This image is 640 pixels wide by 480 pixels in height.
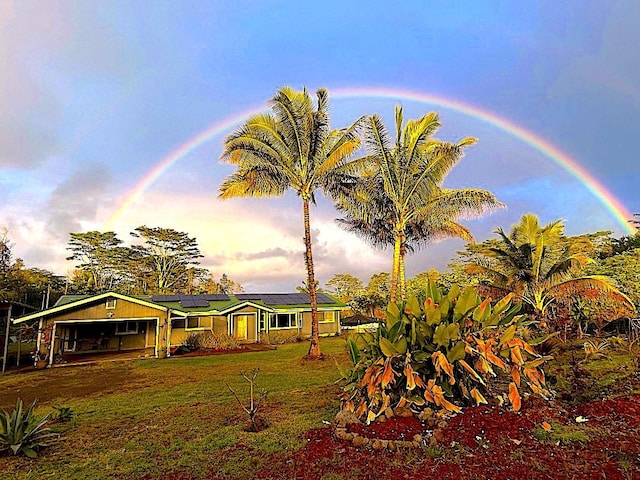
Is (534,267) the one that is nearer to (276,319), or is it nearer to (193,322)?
(276,319)

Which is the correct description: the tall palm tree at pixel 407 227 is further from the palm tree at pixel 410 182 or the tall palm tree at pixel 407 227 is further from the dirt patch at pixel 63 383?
the dirt patch at pixel 63 383

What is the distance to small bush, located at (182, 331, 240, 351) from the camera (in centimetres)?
2183

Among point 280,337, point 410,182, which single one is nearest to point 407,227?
point 410,182

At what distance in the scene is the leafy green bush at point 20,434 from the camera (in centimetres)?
560

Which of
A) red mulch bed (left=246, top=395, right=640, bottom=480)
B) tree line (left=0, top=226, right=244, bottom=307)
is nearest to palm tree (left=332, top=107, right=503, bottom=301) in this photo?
red mulch bed (left=246, top=395, right=640, bottom=480)

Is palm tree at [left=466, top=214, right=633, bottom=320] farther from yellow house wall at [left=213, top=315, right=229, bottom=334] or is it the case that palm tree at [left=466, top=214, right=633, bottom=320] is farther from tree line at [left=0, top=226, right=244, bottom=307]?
tree line at [left=0, top=226, right=244, bottom=307]

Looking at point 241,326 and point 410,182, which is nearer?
point 410,182

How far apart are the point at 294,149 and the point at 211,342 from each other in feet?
38.2

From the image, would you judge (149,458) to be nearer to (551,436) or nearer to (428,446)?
(428,446)

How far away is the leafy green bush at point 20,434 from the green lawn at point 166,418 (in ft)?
0.49

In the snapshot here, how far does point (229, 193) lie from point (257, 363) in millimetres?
7050

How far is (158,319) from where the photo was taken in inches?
776

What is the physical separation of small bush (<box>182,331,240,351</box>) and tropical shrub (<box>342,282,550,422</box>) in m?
16.5

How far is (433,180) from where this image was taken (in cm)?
1850
